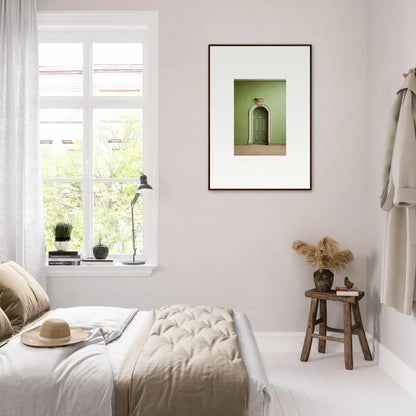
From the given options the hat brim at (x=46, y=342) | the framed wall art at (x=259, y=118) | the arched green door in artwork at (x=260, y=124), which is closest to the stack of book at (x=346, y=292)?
the framed wall art at (x=259, y=118)


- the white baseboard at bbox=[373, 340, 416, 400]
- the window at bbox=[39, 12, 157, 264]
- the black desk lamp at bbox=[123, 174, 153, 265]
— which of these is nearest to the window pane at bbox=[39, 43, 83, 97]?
the window at bbox=[39, 12, 157, 264]

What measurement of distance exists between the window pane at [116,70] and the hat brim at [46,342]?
2.17 meters

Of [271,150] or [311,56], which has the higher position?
[311,56]

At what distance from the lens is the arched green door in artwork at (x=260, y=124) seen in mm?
3586

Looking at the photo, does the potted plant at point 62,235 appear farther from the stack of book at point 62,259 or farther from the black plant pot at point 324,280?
the black plant pot at point 324,280

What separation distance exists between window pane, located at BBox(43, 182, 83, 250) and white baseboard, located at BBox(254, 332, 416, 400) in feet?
5.40

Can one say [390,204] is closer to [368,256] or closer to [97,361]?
[368,256]

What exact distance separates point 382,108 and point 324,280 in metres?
1.28

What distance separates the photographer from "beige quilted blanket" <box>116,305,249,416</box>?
1.69 m

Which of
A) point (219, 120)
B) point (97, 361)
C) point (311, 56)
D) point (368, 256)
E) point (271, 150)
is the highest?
point (311, 56)

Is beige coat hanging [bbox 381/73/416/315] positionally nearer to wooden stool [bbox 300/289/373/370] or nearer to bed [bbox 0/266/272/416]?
wooden stool [bbox 300/289/373/370]

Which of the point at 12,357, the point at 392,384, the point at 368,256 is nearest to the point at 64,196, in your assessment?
the point at 12,357

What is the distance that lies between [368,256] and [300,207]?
63 centimetres

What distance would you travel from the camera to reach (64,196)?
3.73 meters
